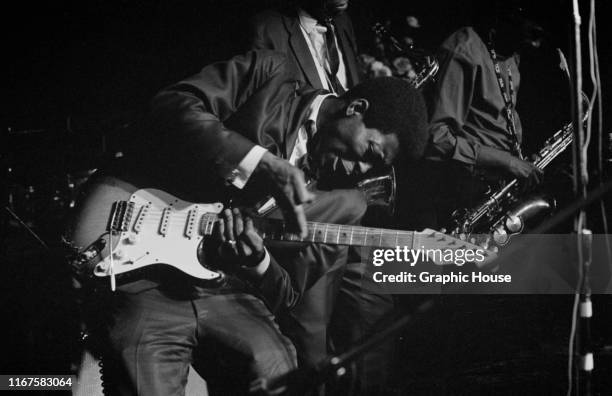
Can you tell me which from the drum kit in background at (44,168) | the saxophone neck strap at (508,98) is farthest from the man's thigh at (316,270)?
the drum kit in background at (44,168)

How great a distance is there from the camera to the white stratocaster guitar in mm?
2195

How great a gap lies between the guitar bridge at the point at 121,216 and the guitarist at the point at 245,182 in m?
0.12

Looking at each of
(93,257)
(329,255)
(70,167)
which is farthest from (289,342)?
(70,167)

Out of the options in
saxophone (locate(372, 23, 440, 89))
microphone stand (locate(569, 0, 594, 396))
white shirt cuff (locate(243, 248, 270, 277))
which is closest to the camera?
microphone stand (locate(569, 0, 594, 396))

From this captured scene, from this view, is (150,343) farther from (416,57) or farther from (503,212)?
(416,57)

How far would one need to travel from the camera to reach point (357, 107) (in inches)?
96.8

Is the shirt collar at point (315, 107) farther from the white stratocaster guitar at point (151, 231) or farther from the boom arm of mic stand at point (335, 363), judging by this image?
the boom arm of mic stand at point (335, 363)

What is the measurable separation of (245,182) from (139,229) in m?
0.52

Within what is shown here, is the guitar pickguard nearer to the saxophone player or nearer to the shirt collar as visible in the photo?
the shirt collar

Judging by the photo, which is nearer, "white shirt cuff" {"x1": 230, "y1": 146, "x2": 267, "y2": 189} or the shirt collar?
"white shirt cuff" {"x1": 230, "y1": 146, "x2": 267, "y2": 189}

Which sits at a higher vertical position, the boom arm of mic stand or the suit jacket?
the suit jacket

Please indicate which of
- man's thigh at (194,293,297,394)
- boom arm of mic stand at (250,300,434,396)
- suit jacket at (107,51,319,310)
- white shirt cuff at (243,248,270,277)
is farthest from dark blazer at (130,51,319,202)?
boom arm of mic stand at (250,300,434,396)

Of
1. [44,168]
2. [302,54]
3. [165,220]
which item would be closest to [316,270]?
[165,220]

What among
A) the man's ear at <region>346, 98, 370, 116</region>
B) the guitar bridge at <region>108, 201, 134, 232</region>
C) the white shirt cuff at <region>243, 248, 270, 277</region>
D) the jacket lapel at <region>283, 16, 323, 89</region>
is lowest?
the white shirt cuff at <region>243, 248, 270, 277</region>
